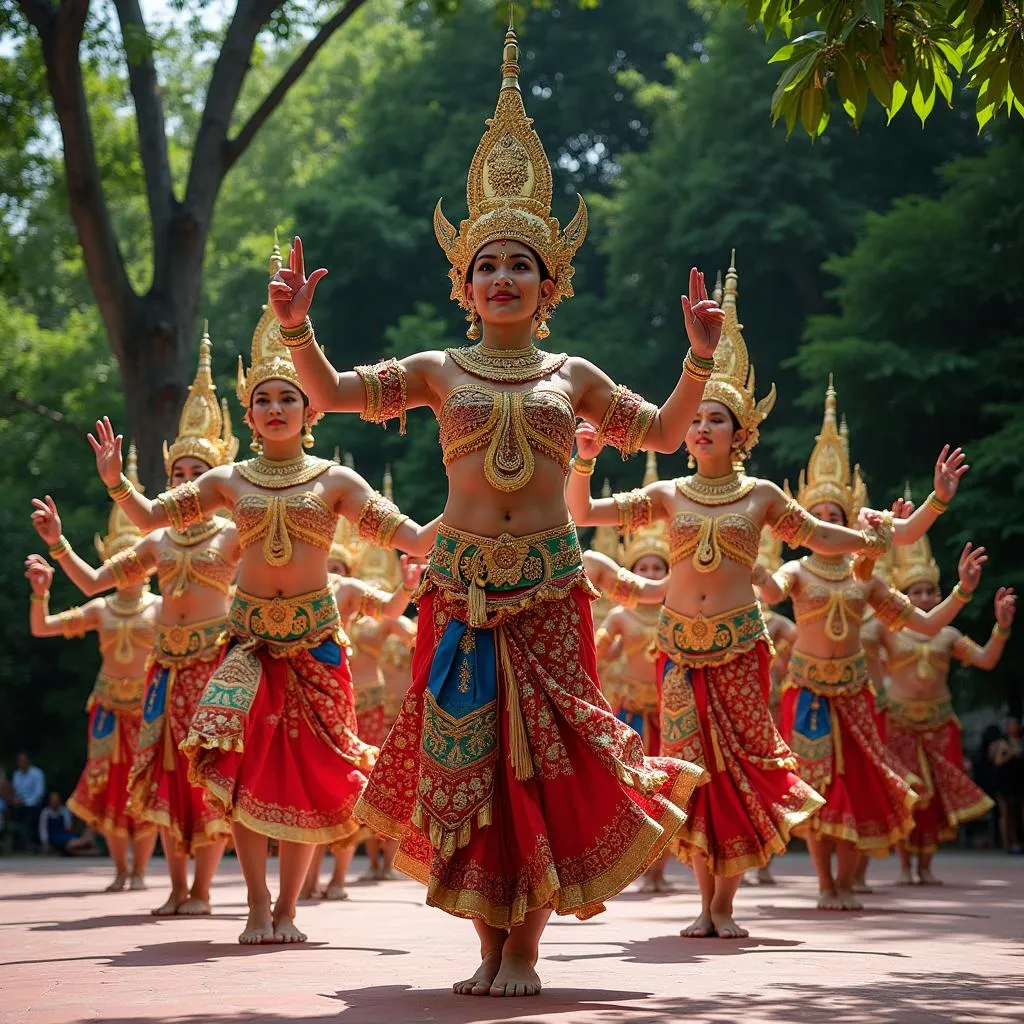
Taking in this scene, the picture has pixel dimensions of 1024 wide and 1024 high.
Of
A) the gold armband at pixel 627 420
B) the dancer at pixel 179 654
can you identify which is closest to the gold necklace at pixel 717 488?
the gold armband at pixel 627 420

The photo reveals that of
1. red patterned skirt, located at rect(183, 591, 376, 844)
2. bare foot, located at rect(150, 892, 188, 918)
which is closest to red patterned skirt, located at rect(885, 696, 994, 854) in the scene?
bare foot, located at rect(150, 892, 188, 918)

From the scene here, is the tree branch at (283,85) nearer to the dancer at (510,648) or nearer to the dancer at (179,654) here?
the dancer at (179,654)

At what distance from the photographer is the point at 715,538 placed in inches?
337

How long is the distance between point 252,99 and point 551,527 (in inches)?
1624

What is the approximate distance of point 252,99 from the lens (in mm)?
45656

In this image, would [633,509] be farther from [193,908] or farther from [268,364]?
[193,908]

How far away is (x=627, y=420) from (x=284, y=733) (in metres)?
2.43

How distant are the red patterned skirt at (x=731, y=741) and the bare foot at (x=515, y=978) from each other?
249 centimetres

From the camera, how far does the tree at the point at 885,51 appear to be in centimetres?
591

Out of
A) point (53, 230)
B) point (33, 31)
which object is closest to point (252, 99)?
point (53, 230)

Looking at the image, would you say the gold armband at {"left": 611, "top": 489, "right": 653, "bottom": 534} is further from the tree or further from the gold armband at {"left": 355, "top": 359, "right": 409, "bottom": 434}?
the tree

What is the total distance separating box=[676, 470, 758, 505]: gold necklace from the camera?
28.5ft

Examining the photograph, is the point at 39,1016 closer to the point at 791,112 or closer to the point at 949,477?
the point at 791,112

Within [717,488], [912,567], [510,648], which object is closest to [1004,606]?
[912,567]
